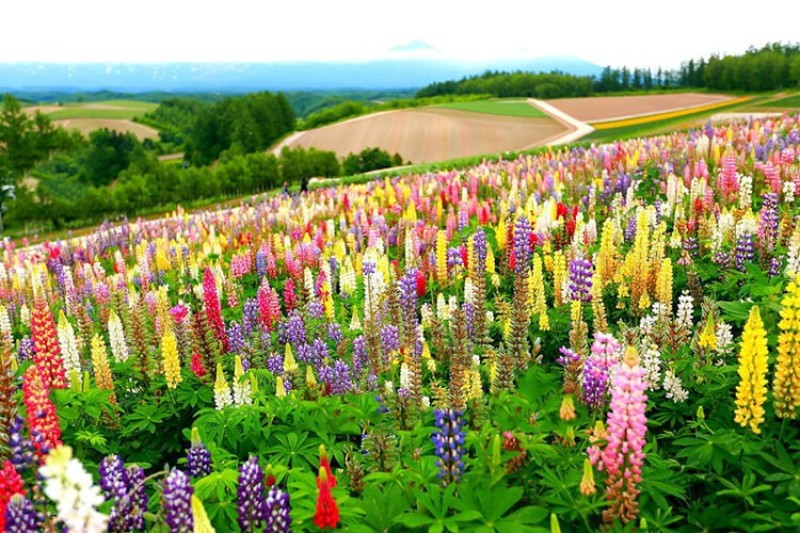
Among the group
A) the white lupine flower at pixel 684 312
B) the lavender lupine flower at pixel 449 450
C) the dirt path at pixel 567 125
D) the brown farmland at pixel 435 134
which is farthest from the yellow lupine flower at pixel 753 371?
the brown farmland at pixel 435 134

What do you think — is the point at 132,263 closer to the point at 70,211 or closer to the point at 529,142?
the point at 70,211

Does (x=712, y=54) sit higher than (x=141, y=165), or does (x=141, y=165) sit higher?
(x=712, y=54)

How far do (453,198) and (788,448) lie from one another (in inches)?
471

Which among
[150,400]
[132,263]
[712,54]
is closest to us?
[150,400]

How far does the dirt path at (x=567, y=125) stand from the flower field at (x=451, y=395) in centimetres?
4382

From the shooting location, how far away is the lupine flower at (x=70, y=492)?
7.33ft

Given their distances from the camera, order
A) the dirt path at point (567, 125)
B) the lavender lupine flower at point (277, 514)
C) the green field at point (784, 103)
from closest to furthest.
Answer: the lavender lupine flower at point (277, 514)
the dirt path at point (567, 125)
the green field at point (784, 103)

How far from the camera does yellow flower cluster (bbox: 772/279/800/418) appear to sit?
3.96 meters

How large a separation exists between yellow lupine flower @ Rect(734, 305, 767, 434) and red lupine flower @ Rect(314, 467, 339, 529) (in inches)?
104

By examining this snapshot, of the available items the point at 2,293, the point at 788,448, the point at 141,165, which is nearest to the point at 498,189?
the point at 2,293

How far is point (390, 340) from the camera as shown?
6328mm

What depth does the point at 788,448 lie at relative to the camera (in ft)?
13.6

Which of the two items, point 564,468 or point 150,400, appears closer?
point 564,468

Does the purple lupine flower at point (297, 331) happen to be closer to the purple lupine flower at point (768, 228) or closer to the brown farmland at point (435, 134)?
the purple lupine flower at point (768, 228)
